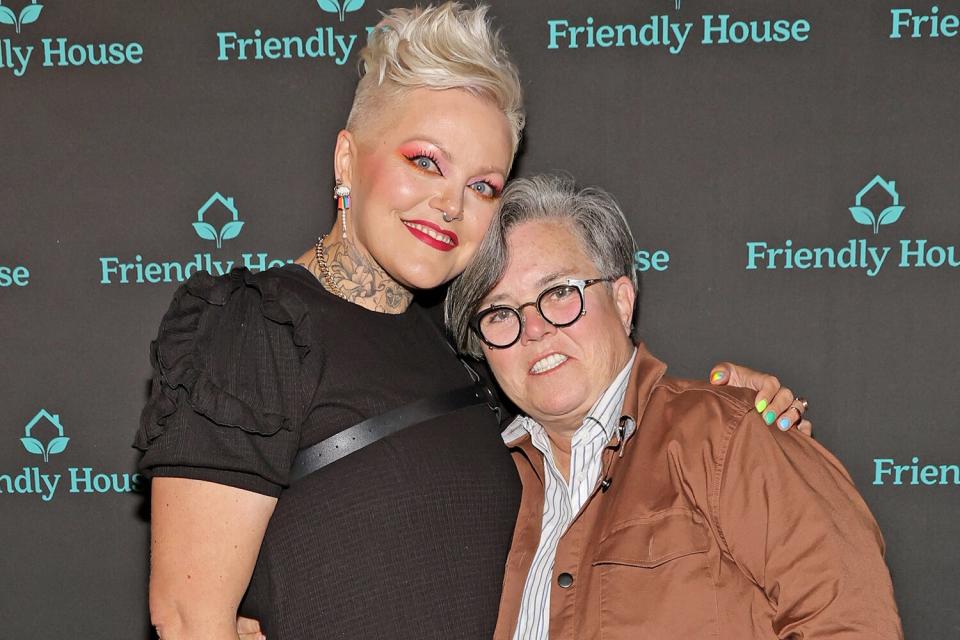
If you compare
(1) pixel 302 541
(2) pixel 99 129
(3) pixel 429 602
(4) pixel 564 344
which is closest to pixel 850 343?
(4) pixel 564 344

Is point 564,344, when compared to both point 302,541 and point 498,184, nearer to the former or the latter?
point 498,184

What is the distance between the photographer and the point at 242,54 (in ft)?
7.82

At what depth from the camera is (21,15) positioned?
7.88 ft

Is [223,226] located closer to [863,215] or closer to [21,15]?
[21,15]

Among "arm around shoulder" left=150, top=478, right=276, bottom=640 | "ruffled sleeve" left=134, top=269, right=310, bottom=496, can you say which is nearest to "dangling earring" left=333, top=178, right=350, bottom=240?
"ruffled sleeve" left=134, top=269, right=310, bottom=496

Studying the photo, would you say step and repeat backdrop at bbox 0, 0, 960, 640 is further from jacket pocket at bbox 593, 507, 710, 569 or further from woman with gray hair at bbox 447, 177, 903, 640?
jacket pocket at bbox 593, 507, 710, 569

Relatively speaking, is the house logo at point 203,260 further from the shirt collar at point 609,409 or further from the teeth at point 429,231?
the shirt collar at point 609,409

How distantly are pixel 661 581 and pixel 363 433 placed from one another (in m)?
0.56

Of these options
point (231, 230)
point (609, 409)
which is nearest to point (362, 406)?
point (609, 409)

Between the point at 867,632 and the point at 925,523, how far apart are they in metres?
1.29

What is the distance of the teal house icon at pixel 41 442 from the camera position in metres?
2.46

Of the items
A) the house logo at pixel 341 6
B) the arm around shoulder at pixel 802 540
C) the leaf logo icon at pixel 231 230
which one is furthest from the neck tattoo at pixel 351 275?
the house logo at pixel 341 6

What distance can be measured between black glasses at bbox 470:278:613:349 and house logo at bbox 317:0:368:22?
3.70 feet

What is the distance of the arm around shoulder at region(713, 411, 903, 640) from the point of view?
1.28 metres
